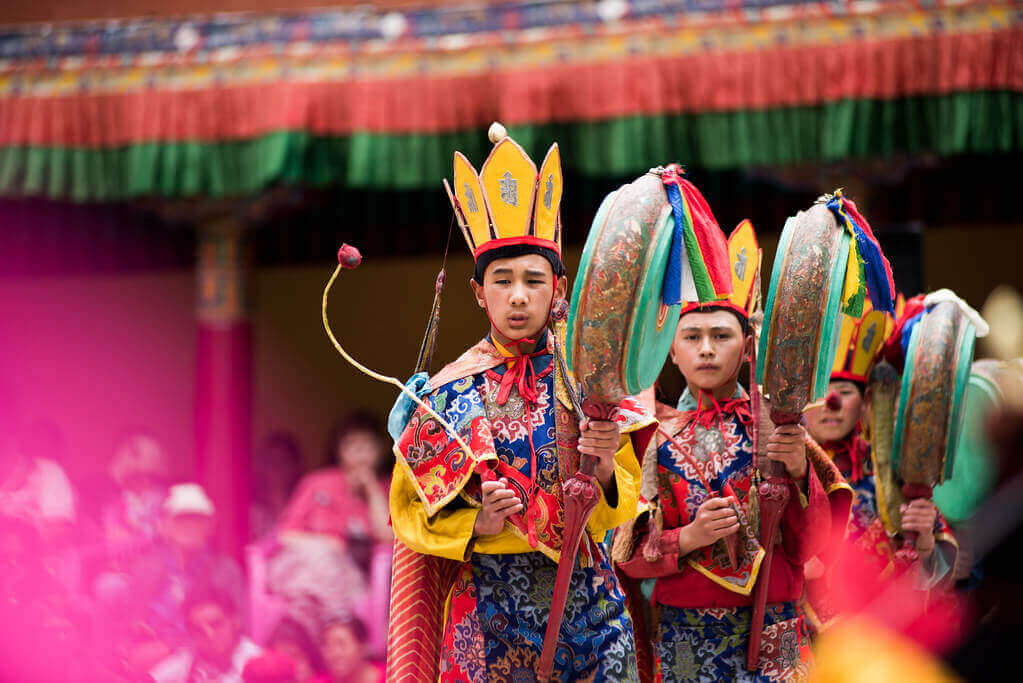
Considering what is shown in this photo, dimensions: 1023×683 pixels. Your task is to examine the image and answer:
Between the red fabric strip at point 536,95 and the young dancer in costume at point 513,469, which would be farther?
the red fabric strip at point 536,95

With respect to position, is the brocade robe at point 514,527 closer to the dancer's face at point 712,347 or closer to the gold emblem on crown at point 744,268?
the dancer's face at point 712,347

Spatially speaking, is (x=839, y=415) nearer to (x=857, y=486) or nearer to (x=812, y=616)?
(x=857, y=486)

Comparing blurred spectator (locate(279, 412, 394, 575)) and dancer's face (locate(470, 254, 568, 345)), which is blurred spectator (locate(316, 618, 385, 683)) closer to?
blurred spectator (locate(279, 412, 394, 575))

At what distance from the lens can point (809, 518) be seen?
10.3 feet

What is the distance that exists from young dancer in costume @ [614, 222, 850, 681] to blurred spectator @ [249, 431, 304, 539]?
4215 mm

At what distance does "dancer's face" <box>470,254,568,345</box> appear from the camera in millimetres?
2996

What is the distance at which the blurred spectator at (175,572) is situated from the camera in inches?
177

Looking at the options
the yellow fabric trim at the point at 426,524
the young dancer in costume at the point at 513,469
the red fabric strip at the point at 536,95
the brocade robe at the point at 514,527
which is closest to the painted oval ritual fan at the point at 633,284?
the young dancer in costume at the point at 513,469

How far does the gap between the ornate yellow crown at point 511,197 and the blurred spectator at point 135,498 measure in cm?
296

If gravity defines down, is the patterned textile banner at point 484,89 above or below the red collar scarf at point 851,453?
above

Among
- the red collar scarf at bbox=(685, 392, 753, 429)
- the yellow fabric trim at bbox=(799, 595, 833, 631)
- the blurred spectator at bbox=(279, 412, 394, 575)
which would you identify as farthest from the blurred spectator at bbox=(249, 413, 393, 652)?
the red collar scarf at bbox=(685, 392, 753, 429)

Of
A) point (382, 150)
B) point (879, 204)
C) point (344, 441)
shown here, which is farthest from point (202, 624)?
point (879, 204)

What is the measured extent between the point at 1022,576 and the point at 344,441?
16.7 feet

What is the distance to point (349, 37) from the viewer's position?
6.23 metres
